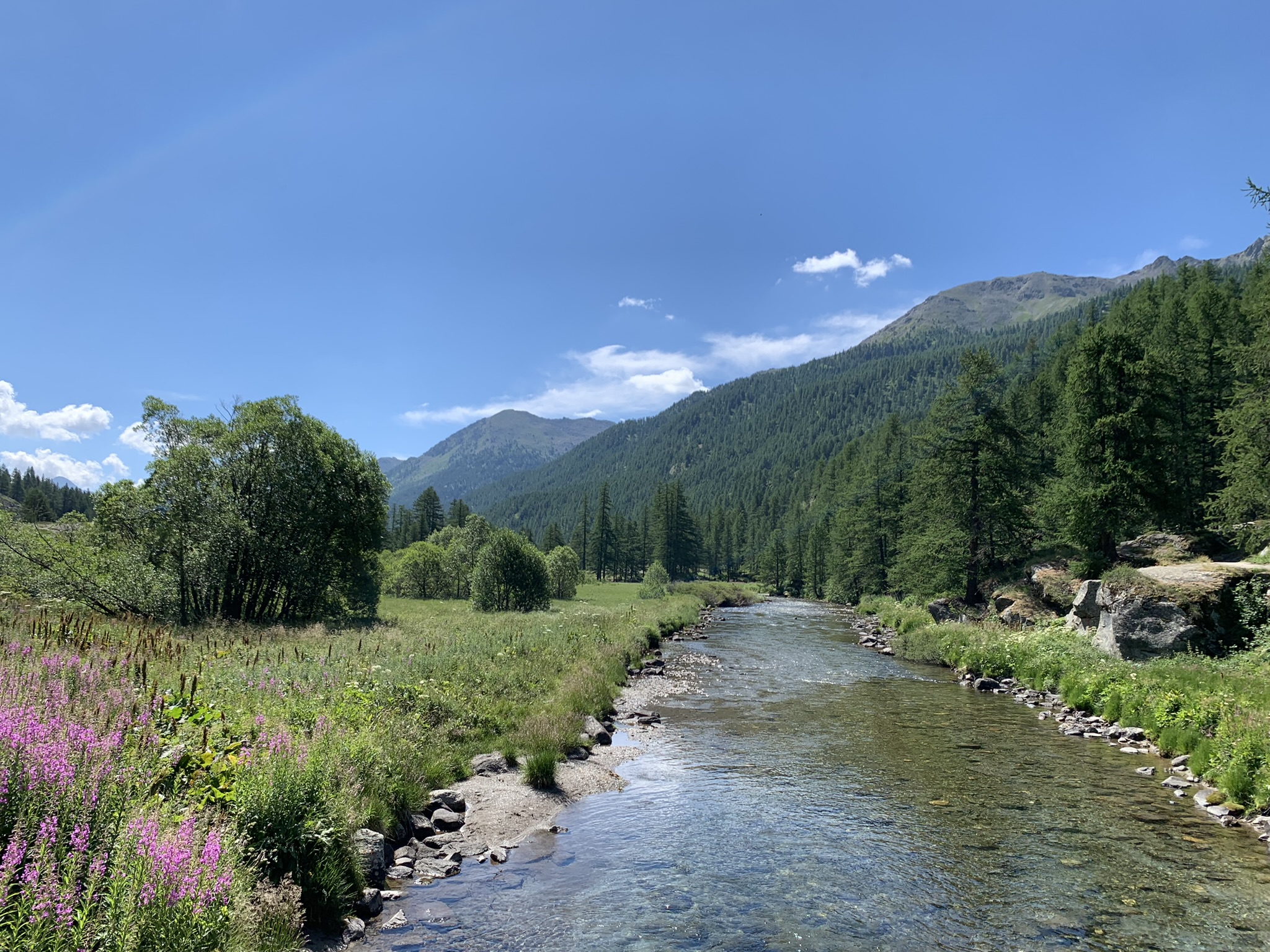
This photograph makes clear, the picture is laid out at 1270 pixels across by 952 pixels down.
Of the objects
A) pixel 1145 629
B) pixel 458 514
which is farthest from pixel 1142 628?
pixel 458 514

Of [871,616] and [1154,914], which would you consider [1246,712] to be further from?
[871,616]

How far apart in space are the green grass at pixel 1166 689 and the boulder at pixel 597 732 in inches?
495

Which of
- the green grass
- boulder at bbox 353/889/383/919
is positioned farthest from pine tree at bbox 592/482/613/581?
boulder at bbox 353/889/383/919

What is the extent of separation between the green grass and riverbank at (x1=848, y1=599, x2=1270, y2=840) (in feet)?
0.10

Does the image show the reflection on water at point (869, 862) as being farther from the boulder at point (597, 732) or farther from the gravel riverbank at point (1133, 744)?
the boulder at point (597, 732)

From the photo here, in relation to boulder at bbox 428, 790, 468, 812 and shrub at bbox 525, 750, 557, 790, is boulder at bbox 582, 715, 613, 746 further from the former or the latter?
boulder at bbox 428, 790, 468, 812

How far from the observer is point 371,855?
805cm

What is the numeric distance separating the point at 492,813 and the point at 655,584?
7025cm

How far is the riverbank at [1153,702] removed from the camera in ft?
38.1

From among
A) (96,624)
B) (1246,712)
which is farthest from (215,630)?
(1246,712)

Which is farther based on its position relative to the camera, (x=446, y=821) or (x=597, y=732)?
(x=597, y=732)

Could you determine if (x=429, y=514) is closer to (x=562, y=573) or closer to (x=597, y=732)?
(x=562, y=573)

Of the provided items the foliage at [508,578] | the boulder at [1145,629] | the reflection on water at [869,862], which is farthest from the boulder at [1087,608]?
the foliage at [508,578]

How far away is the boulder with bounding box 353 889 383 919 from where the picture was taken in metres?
7.24
